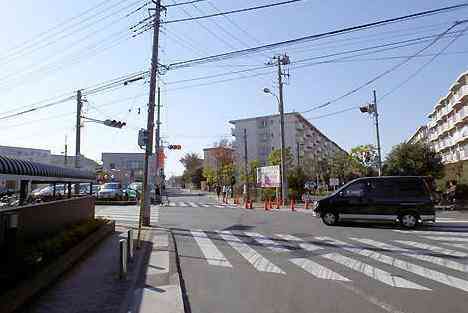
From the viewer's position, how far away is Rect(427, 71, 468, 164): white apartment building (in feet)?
171

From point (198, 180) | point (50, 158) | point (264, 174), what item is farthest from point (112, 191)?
point (198, 180)

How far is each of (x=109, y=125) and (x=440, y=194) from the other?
24.3m

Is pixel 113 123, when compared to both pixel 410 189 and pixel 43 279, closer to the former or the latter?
pixel 410 189

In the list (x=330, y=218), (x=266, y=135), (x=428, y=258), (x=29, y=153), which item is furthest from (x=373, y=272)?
(x=266, y=135)

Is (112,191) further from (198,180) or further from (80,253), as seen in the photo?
(198,180)

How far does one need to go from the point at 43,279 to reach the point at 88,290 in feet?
2.69

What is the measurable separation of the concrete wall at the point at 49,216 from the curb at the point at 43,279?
843 millimetres

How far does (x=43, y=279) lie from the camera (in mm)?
7367

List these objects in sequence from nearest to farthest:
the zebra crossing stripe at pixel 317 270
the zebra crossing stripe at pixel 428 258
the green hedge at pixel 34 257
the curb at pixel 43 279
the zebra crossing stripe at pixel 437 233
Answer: the curb at pixel 43 279 → the green hedge at pixel 34 257 → the zebra crossing stripe at pixel 317 270 → the zebra crossing stripe at pixel 428 258 → the zebra crossing stripe at pixel 437 233

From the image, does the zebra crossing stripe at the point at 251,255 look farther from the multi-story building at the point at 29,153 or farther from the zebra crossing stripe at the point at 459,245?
the multi-story building at the point at 29,153

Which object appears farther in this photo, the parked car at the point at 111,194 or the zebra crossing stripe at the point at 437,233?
the parked car at the point at 111,194

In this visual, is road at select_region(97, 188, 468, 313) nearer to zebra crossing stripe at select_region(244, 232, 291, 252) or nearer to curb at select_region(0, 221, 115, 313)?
zebra crossing stripe at select_region(244, 232, 291, 252)

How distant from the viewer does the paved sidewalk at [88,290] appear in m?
6.30

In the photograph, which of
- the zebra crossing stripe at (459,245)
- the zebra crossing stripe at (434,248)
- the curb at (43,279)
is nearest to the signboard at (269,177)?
the zebra crossing stripe at (434,248)
